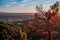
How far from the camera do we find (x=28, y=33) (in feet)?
13.0

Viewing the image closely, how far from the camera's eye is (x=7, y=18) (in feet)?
12.9

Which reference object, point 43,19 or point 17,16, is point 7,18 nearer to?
point 17,16

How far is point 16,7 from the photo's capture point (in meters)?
3.97

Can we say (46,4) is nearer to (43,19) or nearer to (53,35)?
(43,19)

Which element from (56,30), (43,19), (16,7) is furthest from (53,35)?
(16,7)

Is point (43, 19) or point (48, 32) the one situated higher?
point (43, 19)

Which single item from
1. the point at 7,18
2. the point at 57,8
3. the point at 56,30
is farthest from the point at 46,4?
the point at 7,18

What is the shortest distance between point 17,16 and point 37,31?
49 cm

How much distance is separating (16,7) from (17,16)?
0.18 metres

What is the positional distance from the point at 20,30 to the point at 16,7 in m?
0.45

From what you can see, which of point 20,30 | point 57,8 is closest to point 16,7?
point 20,30

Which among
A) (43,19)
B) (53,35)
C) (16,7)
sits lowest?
(53,35)

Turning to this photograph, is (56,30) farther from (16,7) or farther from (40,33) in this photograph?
(16,7)

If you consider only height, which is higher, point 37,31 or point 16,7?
point 16,7
